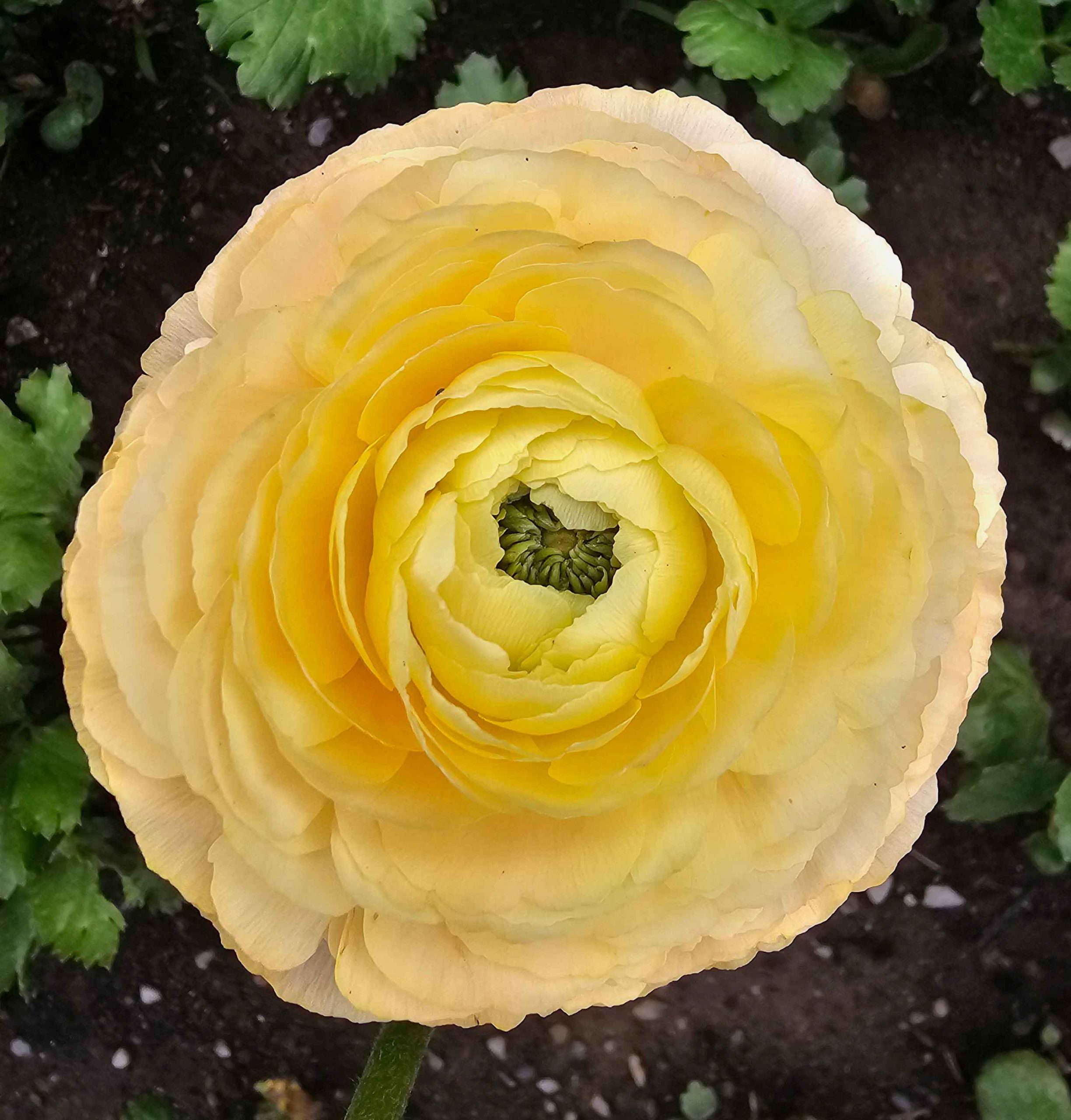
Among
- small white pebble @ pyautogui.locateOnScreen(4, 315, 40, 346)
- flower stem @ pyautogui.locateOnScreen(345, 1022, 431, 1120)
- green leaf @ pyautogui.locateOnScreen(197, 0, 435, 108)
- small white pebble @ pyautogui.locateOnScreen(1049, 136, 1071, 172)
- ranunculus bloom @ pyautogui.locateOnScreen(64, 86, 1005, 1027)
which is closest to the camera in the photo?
ranunculus bloom @ pyautogui.locateOnScreen(64, 86, 1005, 1027)

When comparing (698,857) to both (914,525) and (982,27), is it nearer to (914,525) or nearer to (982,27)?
(914,525)

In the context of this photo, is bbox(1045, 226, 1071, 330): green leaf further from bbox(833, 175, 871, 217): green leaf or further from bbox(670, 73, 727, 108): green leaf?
bbox(670, 73, 727, 108): green leaf

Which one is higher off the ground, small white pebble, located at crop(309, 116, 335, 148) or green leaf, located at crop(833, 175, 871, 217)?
small white pebble, located at crop(309, 116, 335, 148)

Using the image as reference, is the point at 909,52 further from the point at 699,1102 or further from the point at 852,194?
the point at 699,1102

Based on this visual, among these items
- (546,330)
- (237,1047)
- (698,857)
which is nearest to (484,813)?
(698,857)

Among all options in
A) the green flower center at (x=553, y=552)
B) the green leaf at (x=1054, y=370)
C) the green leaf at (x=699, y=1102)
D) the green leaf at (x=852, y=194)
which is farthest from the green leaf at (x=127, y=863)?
the green leaf at (x=1054, y=370)

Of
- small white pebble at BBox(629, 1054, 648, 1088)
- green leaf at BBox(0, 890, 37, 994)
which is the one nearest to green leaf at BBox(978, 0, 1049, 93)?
small white pebble at BBox(629, 1054, 648, 1088)
